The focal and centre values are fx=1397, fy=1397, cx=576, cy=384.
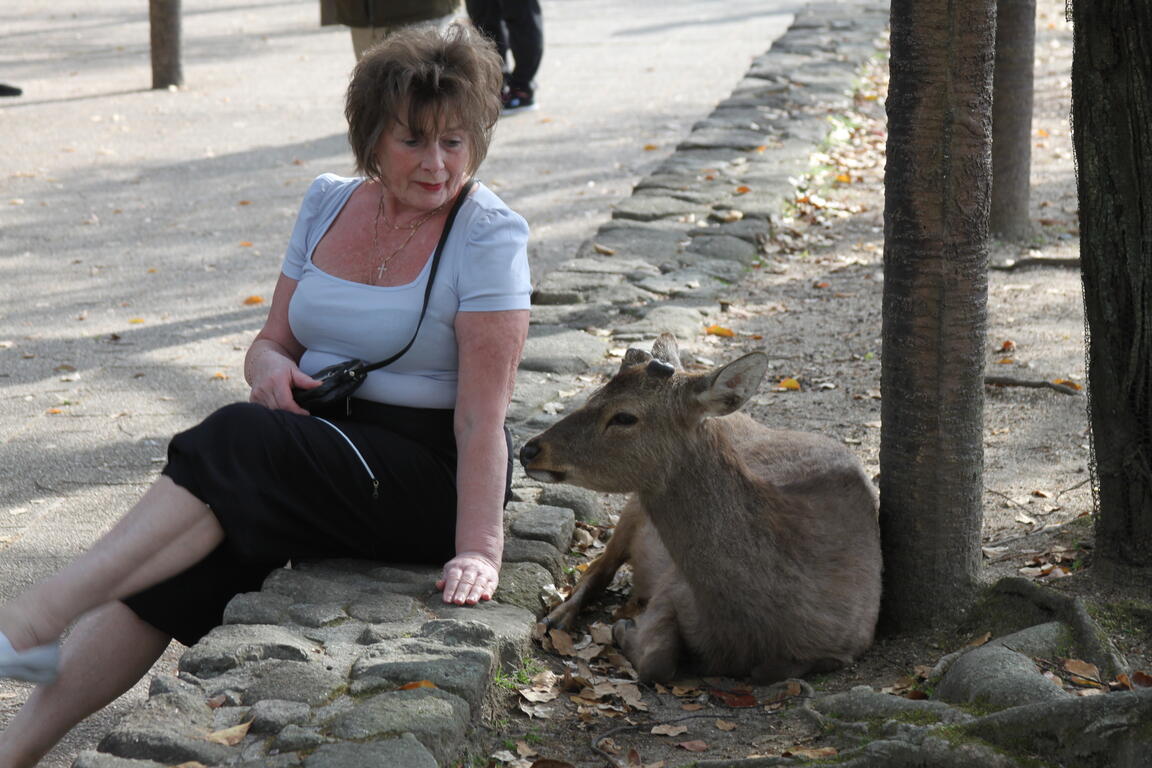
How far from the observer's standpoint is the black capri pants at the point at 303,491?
3.96m

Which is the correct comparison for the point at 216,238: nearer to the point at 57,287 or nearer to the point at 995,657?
the point at 57,287

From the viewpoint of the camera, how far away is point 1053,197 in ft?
33.1

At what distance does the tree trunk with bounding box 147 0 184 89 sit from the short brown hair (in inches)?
399

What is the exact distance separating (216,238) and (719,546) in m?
6.18

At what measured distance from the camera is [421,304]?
167 inches

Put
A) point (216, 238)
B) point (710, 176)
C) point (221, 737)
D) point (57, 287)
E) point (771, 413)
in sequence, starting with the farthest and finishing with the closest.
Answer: point (710, 176) → point (216, 238) → point (57, 287) → point (771, 413) → point (221, 737)

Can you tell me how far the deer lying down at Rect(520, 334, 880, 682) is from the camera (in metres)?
4.29

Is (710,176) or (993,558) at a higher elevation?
(710,176)

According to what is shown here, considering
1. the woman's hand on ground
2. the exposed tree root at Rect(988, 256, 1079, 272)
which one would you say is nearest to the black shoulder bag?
the woman's hand on ground

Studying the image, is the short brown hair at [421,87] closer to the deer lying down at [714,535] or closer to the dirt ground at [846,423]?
the deer lying down at [714,535]

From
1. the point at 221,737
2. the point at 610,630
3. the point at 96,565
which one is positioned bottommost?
the point at 610,630

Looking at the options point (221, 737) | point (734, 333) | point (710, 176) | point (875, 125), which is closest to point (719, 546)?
point (221, 737)

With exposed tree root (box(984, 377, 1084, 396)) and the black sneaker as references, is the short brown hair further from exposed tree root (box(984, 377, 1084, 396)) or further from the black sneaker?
the black sneaker

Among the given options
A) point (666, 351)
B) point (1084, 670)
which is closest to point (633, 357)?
point (666, 351)
